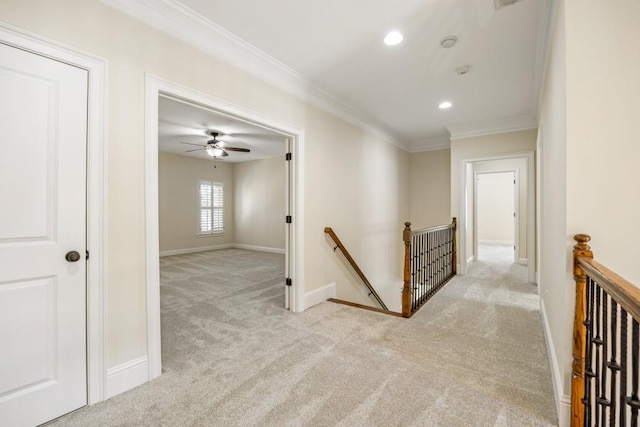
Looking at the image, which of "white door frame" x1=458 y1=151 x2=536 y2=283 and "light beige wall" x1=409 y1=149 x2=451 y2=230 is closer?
"white door frame" x1=458 y1=151 x2=536 y2=283

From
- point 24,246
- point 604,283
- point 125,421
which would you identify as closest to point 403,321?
point 604,283

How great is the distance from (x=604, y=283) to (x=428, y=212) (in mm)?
5357

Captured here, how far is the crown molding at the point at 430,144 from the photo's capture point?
238 inches

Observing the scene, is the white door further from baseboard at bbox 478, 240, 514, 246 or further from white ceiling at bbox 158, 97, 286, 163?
baseboard at bbox 478, 240, 514, 246

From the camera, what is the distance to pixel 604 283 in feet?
3.63

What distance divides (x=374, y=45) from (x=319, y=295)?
2.77 meters

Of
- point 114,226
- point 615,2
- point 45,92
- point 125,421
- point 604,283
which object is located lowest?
point 125,421

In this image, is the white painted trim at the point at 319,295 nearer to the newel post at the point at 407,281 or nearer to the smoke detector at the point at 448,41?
the newel post at the point at 407,281

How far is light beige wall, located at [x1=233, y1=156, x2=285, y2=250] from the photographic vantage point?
8125mm

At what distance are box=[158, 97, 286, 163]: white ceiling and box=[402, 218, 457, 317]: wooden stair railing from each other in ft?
7.46

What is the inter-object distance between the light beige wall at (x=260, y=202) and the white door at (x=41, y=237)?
20.4 ft

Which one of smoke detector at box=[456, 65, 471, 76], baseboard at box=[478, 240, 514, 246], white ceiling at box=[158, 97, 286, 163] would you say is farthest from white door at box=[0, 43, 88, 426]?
baseboard at box=[478, 240, 514, 246]

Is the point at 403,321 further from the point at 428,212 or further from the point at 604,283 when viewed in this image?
the point at 428,212

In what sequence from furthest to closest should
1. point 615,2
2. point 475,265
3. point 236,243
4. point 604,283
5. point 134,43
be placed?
point 236,243, point 475,265, point 134,43, point 615,2, point 604,283
